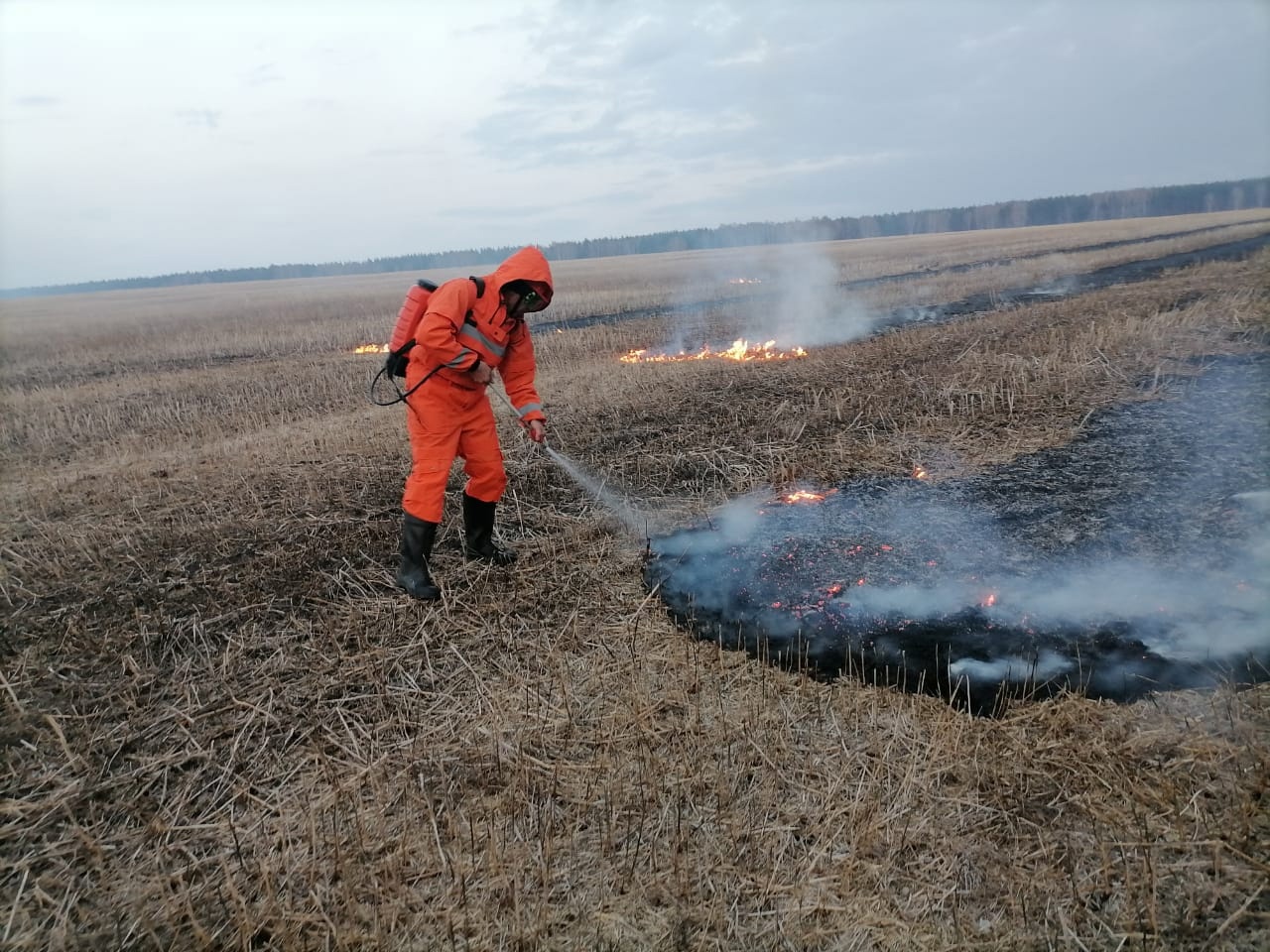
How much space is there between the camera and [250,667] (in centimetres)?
415

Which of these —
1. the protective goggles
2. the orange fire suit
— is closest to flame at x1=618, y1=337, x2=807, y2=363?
the protective goggles

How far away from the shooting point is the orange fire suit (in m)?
4.42

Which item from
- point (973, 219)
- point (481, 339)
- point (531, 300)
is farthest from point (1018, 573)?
point (973, 219)

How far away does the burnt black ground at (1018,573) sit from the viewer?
3727 millimetres

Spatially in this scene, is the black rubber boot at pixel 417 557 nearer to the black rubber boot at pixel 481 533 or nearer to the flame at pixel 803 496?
the black rubber boot at pixel 481 533

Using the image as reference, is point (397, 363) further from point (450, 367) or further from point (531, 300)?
point (531, 300)

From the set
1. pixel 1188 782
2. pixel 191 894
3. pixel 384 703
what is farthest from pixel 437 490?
pixel 1188 782

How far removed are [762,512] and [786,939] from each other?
3834 mm

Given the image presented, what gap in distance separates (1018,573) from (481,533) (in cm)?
383

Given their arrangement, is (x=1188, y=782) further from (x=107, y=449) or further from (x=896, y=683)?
(x=107, y=449)

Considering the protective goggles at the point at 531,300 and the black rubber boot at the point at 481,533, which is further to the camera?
the black rubber boot at the point at 481,533

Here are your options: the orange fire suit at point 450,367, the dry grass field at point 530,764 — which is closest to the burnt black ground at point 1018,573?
the dry grass field at point 530,764

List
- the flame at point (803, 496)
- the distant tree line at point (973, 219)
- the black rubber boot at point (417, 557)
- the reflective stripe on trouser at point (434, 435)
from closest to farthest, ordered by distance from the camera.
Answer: the reflective stripe on trouser at point (434, 435)
the black rubber boot at point (417, 557)
the flame at point (803, 496)
the distant tree line at point (973, 219)

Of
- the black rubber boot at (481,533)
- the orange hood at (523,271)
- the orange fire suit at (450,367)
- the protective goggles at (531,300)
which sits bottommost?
the black rubber boot at (481,533)
